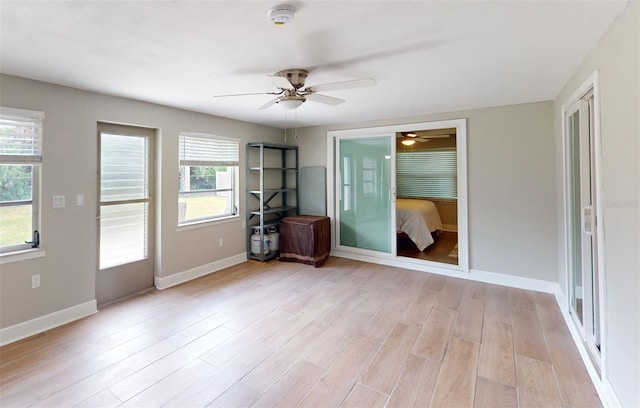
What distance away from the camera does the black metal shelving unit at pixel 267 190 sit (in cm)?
480

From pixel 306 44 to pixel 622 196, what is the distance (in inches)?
80.8

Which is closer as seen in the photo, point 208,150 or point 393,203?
point 208,150

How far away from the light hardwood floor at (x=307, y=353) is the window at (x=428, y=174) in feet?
11.9

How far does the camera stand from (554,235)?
3.47 meters

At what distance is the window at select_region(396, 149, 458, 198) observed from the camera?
673 cm

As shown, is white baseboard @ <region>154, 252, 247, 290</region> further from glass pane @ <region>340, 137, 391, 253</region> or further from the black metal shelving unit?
glass pane @ <region>340, 137, 391, 253</region>

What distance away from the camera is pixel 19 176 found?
8.65ft

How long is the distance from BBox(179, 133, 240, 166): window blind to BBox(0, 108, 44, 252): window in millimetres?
1474

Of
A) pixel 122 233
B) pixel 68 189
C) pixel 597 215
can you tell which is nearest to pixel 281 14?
pixel 597 215

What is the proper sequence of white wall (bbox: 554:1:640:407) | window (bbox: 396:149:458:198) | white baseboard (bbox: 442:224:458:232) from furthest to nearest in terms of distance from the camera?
white baseboard (bbox: 442:224:458:232) < window (bbox: 396:149:458:198) < white wall (bbox: 554:1:640:407)

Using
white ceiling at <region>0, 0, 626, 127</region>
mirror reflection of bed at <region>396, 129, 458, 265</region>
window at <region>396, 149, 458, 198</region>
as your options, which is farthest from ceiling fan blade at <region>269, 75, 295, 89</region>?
window at <region>396, 149, 458, 198</region>

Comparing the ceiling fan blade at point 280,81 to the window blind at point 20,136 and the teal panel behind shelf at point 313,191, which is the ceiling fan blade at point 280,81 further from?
the teal panel behind shelf at point 313,191

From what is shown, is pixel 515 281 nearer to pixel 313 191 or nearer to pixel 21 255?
pixel 313 191

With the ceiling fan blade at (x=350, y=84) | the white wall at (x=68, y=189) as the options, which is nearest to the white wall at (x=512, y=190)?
the ceiling fan blade at (x=350, y=84)
